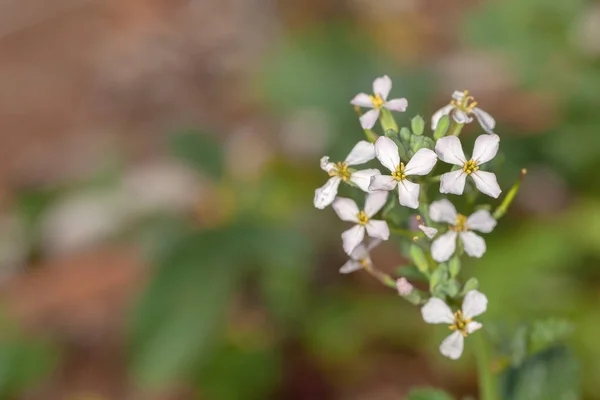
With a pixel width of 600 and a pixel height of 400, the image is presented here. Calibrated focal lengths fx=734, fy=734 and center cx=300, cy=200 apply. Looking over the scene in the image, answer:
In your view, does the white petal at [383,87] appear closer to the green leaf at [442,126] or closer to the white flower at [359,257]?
the green leaf at [442,126]

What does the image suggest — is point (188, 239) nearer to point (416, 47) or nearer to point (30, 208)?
point (30, 208)

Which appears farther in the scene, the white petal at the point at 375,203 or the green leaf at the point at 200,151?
the green leaf at the point at 200,151

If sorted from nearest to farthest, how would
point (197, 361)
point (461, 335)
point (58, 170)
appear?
point (461, 335) < point (197, 361) < point (58, 170)

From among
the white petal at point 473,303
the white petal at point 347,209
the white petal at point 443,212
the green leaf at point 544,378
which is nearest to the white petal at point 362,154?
the white petal at point 347,209

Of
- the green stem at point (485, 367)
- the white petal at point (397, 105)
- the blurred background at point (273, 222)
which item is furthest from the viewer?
the blurred background at point (273, 222)

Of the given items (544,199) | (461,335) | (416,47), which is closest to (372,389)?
(544,199)
